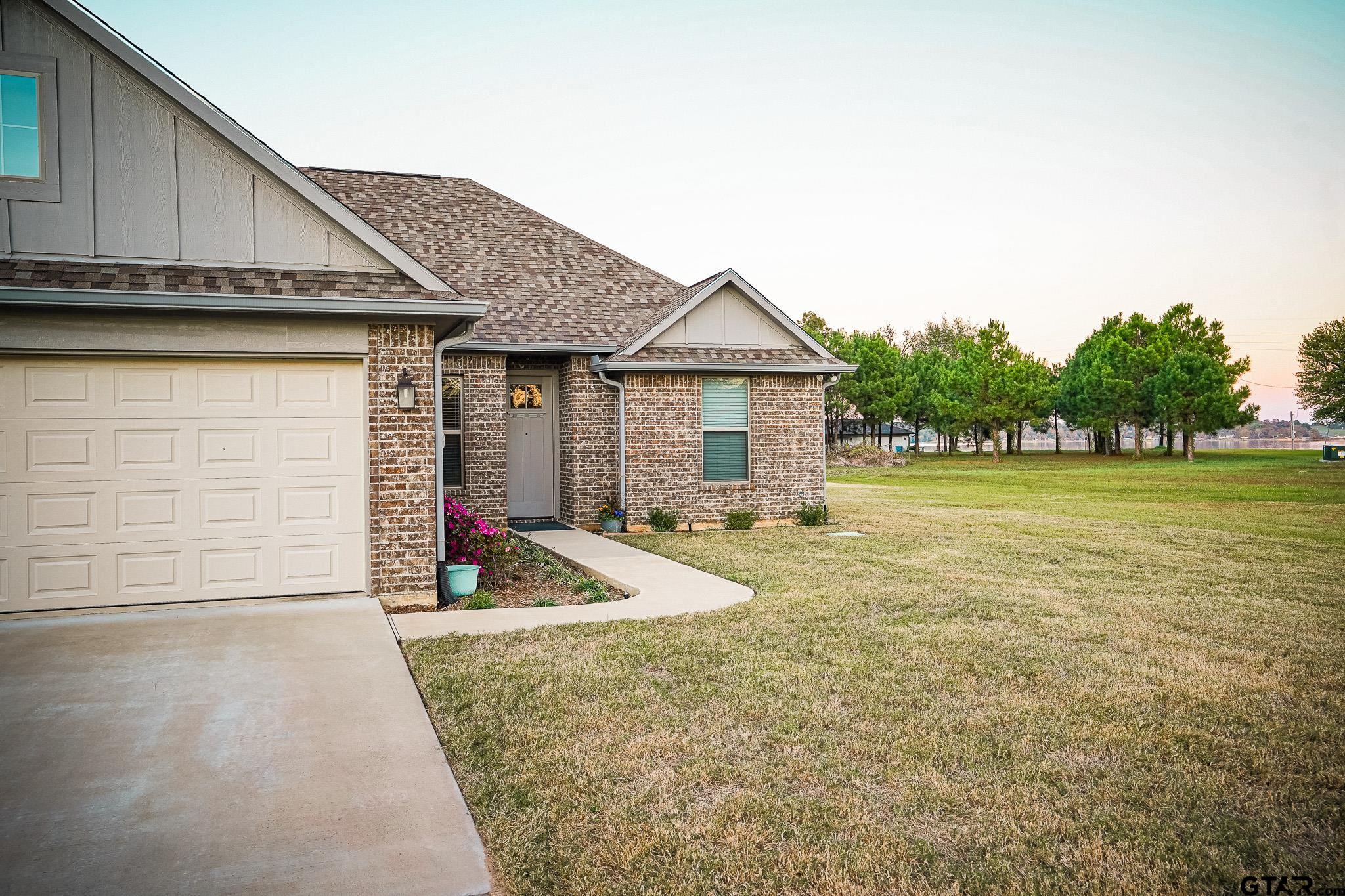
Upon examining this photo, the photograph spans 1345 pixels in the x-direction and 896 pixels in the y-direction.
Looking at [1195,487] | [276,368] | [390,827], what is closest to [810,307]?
[1195,487]

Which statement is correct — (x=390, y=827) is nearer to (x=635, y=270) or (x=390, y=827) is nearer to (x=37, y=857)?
(x=37, y=857)

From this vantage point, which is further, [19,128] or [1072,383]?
[1072,383]

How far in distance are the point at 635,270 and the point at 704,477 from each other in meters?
5.35

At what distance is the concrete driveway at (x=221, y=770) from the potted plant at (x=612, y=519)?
849cm

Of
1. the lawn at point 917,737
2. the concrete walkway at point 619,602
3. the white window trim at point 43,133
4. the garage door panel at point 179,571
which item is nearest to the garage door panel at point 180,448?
the garage door panel at point 179,571

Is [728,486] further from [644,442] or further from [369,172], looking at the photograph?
[369,172]

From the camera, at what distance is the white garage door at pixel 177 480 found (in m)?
7.70

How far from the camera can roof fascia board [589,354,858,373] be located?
1532 cm

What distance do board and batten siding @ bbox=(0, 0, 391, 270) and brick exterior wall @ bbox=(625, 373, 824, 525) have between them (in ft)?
26.6

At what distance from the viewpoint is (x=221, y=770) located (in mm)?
4391

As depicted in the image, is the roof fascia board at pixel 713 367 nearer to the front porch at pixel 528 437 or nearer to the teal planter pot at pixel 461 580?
the front porch at pixel 528 437

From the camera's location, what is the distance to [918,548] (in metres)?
13.3

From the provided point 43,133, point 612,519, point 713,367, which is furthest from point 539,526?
point 43,133

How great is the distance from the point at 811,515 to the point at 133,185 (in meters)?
12.3
